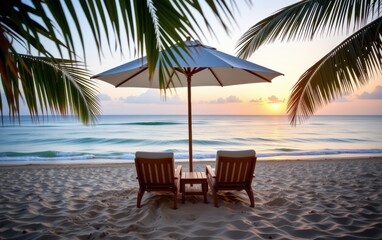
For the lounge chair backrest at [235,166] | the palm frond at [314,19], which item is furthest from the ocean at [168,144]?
the palm frond at [314,19]

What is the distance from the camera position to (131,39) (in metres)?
0.94

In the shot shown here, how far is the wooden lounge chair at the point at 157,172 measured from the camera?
3.54m

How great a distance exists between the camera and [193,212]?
350 centimetres

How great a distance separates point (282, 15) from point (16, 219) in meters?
4.47

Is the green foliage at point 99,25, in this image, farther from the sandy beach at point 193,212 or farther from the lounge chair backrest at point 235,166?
the lounge chair backrest at point 235,166

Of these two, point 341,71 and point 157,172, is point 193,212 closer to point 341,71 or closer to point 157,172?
point 157,172

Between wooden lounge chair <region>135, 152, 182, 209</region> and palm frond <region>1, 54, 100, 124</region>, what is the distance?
966mm

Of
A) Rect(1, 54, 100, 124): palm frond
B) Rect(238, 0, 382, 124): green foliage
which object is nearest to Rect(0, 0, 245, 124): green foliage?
Rect(1, 54, 100, 124): palm frond

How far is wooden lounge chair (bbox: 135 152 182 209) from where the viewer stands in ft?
11.6

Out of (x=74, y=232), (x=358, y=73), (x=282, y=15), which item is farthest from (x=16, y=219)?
(x=358, y=73)

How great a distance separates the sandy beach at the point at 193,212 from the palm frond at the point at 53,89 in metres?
1.41

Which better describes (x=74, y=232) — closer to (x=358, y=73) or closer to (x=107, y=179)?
(x=107, y=179)

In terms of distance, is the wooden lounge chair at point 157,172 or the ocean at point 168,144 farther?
the ocean at point 168,144

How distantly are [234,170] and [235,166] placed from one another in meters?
0.07
